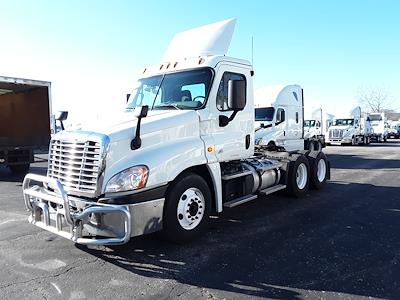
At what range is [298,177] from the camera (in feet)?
28.6

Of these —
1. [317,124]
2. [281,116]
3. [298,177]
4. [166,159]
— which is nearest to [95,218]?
[166,159]

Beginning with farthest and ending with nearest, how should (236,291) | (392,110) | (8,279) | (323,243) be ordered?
(392,110), (323,243), (8,279), (236,291)

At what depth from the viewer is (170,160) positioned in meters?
4.88

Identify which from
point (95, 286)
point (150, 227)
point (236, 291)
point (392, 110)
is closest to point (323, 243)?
point (236, 291)

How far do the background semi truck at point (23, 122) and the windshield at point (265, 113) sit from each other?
26.0 ft

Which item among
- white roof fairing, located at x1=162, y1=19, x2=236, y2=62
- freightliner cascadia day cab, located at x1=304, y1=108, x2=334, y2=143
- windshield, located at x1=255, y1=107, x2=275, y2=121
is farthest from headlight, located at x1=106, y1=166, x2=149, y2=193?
freightliner cascadia day cab, located at x1=304, y1=108, x2=334, y2=143

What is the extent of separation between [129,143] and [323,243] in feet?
10.2

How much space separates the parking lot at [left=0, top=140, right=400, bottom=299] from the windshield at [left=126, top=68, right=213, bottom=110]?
2103mm

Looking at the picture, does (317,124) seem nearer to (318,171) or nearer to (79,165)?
(318,171)

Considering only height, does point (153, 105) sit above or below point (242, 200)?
above

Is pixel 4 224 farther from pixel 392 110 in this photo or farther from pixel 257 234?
pixel 392 110

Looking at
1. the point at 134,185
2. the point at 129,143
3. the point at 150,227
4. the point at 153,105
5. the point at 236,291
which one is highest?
the point at 153,105

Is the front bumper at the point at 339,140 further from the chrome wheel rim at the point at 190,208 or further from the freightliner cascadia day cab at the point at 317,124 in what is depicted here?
the chrome wheel rim at the point at 190,208

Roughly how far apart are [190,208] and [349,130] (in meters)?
29.1
